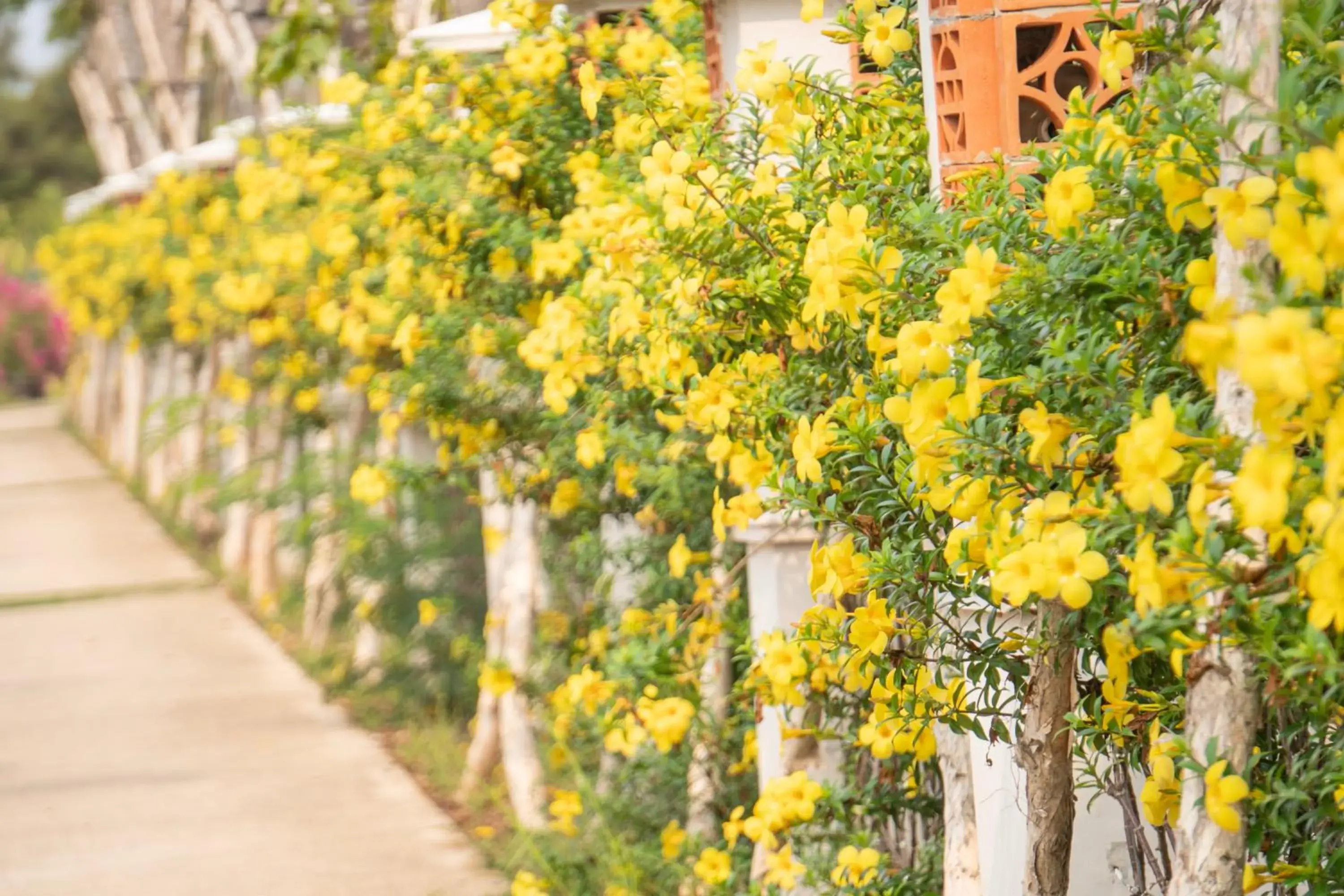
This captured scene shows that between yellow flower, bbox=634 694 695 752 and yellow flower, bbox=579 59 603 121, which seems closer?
yellow flower, bbox=579 59 603 121

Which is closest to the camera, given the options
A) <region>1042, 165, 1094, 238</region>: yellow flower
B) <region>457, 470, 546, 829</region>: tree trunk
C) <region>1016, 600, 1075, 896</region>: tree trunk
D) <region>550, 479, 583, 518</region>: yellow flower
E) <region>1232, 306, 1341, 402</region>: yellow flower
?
<region>1232, 306, 1341, 402</region>: yellow flower

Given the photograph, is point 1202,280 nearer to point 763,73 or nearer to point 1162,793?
point 1162,793

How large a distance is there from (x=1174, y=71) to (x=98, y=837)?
433cm

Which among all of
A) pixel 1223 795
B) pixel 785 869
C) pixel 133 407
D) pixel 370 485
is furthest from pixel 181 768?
pixel 133 407

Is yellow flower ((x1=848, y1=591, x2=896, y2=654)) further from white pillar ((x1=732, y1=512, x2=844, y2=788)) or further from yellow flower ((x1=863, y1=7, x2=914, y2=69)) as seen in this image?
white pillar ((x1=732, y1=512, x2=844, y2=788))

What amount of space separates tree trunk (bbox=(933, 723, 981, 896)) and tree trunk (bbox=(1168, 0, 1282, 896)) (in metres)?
0.89

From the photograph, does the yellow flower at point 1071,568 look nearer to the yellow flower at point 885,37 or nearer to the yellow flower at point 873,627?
the yellow flower at point 873,627

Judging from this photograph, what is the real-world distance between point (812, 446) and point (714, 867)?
61.8 inches

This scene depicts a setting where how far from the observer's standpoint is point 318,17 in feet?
19.1

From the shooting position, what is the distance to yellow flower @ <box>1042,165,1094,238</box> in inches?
69.3

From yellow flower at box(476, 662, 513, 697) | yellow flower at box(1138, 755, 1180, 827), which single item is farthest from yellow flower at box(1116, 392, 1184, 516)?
yellow flower at box(476, 662, 513, 697)

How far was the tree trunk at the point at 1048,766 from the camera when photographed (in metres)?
2.10

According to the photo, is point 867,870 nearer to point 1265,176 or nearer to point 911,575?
point 911,575

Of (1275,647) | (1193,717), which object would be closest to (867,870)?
(1193,717)
